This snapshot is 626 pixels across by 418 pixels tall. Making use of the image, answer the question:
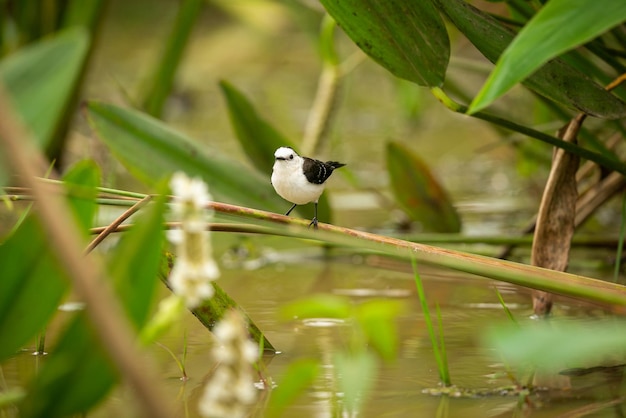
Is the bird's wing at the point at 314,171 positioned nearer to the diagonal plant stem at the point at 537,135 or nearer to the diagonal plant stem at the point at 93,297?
the diagonal plant stem at the point at 537,135

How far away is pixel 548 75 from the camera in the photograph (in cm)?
144

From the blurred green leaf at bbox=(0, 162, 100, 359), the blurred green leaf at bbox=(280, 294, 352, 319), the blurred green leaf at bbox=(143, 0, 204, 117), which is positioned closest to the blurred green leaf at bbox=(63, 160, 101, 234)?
the blurred green leaf at bbox=(0, 162, 100, 359)

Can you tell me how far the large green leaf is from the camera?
1.44m

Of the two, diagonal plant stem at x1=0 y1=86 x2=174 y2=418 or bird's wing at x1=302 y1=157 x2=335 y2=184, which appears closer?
diagonal plant stem at x1=0 y1=86 x2=174 y2=418

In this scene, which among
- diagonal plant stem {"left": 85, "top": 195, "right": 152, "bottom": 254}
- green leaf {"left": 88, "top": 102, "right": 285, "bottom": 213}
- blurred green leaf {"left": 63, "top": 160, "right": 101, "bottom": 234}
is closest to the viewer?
blurred green leaf {"left": 63, "top": 160, "right": 101, "bottom": 234}

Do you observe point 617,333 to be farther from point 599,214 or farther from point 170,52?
point 170,52

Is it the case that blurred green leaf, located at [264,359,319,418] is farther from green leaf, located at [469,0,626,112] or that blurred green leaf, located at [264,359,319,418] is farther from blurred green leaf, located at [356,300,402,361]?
green leaf, located at [469,0,626,112]

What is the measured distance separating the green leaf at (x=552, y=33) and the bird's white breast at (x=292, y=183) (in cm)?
83

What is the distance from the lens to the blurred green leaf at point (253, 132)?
2223 millimetres

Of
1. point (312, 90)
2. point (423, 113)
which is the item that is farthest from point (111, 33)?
point (423, 113)

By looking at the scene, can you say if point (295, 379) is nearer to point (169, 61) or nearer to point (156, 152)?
point (156, 152)

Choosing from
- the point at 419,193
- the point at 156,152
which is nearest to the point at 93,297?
the point at 156,152

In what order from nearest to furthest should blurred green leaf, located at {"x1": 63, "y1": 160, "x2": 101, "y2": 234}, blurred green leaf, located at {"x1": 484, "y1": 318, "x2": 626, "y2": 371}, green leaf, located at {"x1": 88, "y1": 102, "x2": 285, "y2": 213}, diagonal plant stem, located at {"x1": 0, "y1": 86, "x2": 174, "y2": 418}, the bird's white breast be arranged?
1. diagonal plant stem, located at {"x1": 0, "y1": 86, "x2": 174, "y2": 418}
2. blurred green leaf, located at {"x1": 484, "y1": 318, "x2": 626, "y2": 371}
3. blurred green leaf, located at {"x1": 63, "y1": 160, "x2": 101, "y2": 234}
4. the bird's white breast
5. green leaf, located at {"x1": 88, "y1": 102, "x2": 285, "y2": 213}

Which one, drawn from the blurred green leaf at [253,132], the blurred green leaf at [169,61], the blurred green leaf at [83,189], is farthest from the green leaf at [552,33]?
the blurred green leaf at [169,61]
